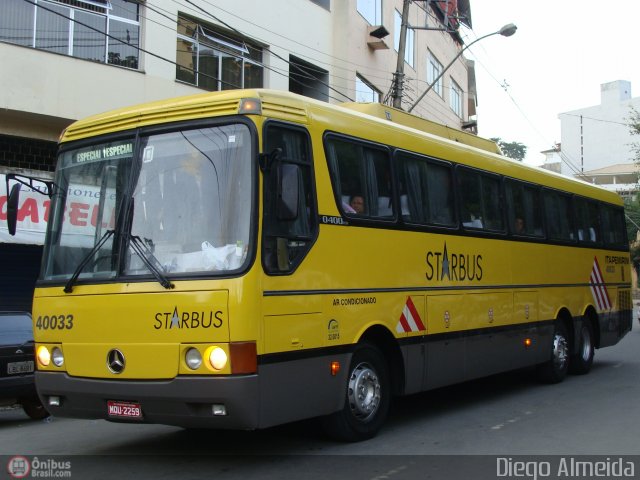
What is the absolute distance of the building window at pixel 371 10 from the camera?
24775 mm

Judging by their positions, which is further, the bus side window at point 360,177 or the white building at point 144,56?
the white building at point 144,56

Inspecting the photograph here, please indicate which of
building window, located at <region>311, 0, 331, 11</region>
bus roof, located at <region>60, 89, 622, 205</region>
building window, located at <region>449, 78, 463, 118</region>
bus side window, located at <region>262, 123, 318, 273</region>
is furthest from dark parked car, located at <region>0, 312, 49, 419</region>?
building window, located at <region>449, 78, 463, 118</region>

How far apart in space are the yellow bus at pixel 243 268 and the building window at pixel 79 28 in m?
8.12

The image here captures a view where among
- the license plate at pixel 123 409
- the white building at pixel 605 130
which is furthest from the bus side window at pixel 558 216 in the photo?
the white building at pixel 605 130

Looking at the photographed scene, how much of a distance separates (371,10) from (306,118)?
65.8 feet

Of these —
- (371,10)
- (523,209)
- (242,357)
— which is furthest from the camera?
(371,10)

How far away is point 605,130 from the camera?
95.5 m

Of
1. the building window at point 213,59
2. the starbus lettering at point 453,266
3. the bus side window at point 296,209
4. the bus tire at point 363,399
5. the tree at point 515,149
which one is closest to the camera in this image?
the bus side window at point 296,209

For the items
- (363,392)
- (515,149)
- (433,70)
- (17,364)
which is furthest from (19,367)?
(515,149)

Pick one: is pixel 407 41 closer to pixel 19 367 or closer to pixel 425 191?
pixel 425 191

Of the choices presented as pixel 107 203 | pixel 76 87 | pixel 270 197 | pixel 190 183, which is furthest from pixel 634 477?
pixel 76 87

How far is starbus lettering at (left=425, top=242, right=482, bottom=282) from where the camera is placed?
8.89 m

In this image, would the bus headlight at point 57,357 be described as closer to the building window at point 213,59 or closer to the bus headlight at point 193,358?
the bus headlight at point 193,358

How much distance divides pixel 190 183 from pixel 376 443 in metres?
3.27
